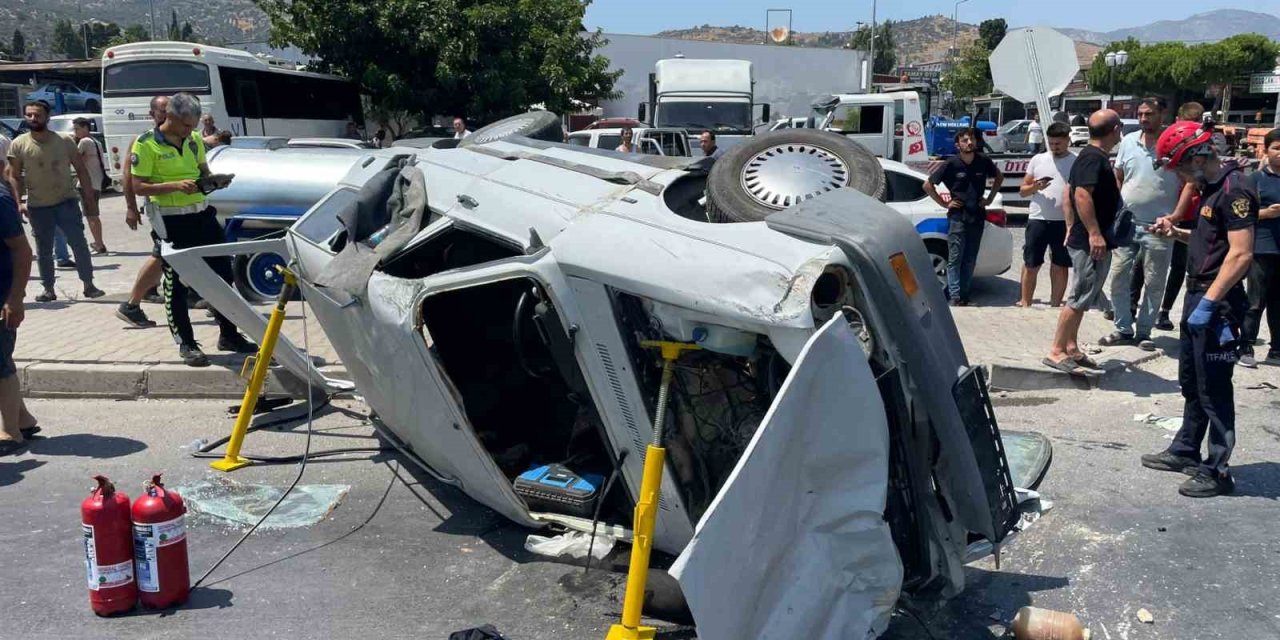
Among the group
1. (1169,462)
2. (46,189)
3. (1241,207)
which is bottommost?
(1169,462)

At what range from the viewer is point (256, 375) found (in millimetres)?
5055

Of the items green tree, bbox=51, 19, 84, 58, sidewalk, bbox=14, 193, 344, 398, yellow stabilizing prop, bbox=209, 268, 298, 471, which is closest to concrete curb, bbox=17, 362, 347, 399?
sidewalk, bbox=14, 193, 344, 398

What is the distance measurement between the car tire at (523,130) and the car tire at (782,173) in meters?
1.96

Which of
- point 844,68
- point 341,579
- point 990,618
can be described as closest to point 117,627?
point 341,579

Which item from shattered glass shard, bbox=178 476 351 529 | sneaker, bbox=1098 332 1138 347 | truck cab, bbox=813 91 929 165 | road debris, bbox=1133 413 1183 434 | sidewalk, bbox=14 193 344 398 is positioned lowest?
road debris, bbox=1133 413 1183 434

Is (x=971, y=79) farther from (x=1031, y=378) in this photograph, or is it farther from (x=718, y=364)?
(x=718, y=364)

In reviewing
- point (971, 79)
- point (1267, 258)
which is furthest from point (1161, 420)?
point (971, 79)

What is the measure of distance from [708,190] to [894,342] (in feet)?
3.67

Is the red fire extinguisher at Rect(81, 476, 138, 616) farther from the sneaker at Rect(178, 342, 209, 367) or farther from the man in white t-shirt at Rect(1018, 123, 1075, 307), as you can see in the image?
the man in white t-shirt at Rect(1018, 123, 1075, 307)

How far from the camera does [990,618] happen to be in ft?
12.0

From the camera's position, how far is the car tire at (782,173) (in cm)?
379

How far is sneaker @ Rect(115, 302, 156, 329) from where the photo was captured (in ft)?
25.6

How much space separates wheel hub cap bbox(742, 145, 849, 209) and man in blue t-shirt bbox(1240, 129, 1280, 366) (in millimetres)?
4704

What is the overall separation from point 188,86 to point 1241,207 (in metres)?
19.7
